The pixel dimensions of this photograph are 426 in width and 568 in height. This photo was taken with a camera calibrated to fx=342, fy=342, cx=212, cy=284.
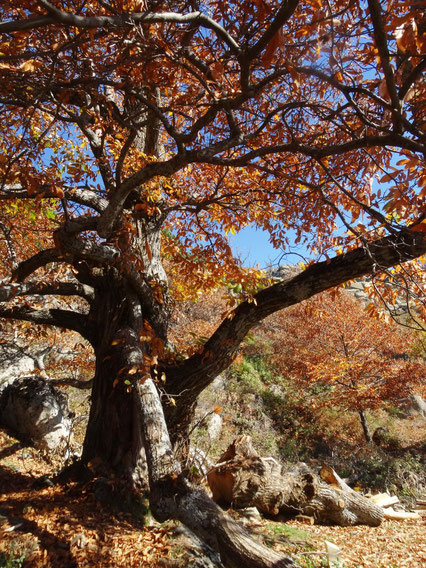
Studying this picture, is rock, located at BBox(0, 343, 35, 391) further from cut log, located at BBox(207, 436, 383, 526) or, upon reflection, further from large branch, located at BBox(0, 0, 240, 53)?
large branch, located at BBox(0, 0, 240, 53)

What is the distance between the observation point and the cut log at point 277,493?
6273 millimetres

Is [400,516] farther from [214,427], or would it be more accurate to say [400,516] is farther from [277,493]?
[214,427]

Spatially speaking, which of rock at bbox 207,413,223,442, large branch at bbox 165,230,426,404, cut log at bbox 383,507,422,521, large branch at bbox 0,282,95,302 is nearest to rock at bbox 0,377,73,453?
large branch at bbox 0,282,95,302

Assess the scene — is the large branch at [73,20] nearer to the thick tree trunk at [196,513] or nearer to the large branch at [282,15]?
the large branch at [282,15]

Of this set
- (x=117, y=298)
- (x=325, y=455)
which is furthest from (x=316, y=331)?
(x=117, y=298)

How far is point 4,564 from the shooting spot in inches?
109

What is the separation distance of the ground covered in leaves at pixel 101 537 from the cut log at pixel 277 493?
1.02 feet

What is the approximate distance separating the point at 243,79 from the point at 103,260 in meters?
2.61

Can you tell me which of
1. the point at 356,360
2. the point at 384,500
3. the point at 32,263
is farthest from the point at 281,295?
the point at 356,360

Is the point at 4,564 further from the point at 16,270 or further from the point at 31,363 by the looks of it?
the point at 31,363

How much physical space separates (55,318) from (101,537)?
3.08 metres

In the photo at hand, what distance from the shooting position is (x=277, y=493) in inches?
251

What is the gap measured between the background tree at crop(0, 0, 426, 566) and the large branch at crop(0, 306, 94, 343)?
2 centimetres

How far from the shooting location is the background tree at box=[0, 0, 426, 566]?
2717 mm
